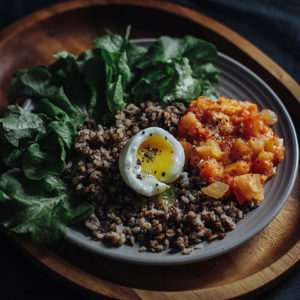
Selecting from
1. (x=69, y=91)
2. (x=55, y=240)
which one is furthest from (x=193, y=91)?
(x=55, y=240)

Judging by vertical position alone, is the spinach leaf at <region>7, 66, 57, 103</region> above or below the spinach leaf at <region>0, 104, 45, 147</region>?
above

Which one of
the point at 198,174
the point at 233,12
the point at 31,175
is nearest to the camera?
the point at 31,175

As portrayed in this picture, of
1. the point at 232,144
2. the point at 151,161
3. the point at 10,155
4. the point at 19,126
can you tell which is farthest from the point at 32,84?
the point at 232,144

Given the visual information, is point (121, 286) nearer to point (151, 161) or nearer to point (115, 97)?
point (151, 161)

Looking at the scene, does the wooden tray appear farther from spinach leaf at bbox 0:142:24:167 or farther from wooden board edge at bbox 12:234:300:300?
spinach leaf at bbox 0:142:24:167

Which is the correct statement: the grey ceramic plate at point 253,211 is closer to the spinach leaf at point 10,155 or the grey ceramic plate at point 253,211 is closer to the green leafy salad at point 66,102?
the green leafy salad at point 66,102

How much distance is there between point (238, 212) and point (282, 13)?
3.65 meters

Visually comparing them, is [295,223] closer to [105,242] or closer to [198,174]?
[198,174]

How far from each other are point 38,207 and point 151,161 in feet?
3.61

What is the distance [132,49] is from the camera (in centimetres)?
474

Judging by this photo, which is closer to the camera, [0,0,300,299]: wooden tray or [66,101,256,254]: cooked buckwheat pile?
[0,0,300,299]: wooden tray

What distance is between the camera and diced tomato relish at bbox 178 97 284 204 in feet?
12.8

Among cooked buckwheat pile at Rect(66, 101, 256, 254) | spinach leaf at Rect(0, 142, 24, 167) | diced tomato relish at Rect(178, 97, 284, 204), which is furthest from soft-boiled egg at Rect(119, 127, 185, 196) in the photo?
spinach leaf at Rect(0, 142, 24, 167)

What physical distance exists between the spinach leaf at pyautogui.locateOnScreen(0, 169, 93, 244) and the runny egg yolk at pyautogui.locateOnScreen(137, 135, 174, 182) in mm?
664
